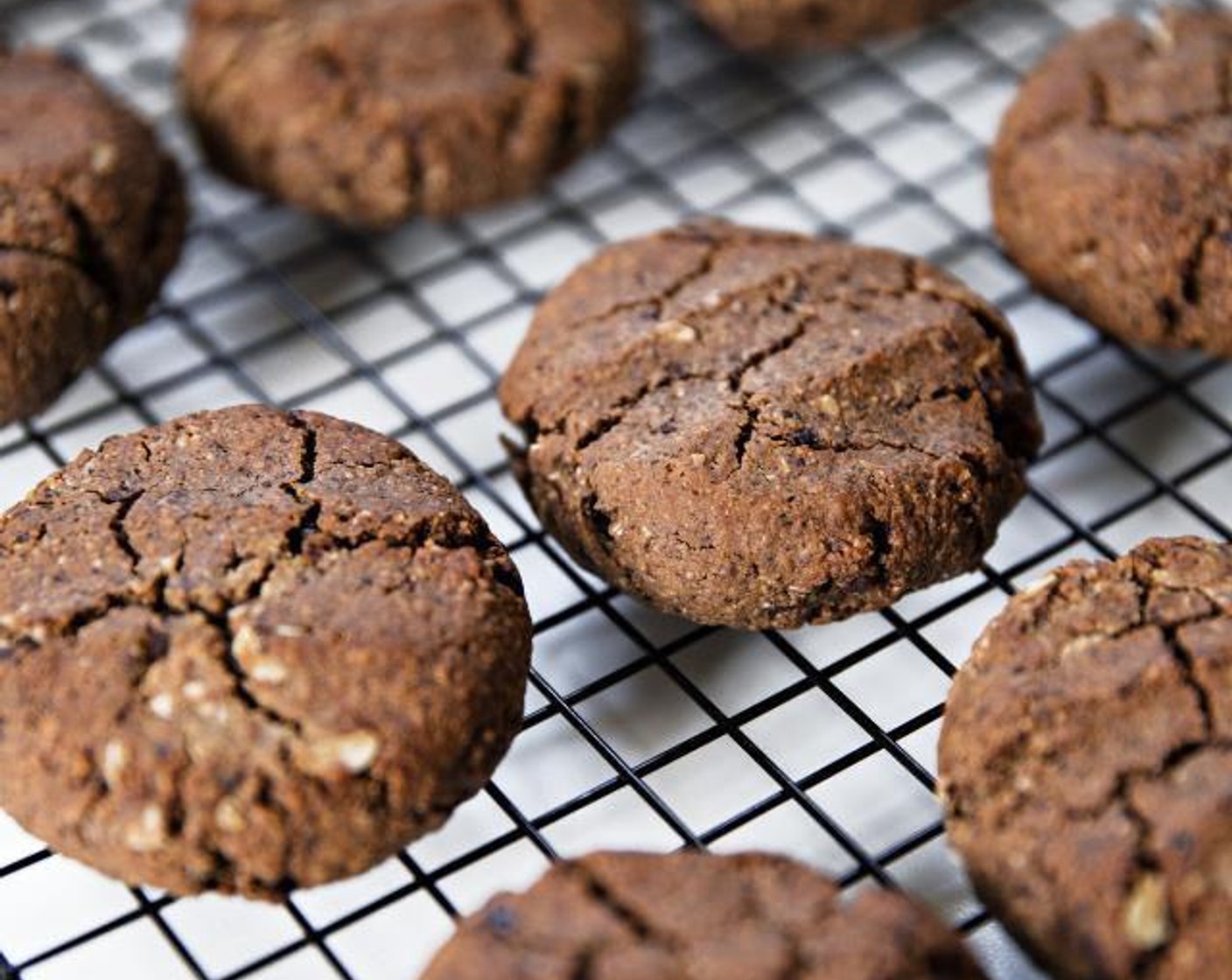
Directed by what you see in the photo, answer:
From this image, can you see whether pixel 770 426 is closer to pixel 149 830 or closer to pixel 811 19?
pixel 149 830

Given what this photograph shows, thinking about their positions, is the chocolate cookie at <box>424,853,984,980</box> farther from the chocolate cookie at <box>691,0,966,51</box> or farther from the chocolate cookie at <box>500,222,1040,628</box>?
the chocolate cookie at <box>691,0,966,51</box>

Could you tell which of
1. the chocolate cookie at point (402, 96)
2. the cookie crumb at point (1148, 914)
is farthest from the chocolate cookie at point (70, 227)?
the cookie crumb at point (1148, 914)

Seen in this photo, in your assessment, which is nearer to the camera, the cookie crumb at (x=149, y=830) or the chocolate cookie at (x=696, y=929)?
the chocolate cookie at (x=696, y=929)

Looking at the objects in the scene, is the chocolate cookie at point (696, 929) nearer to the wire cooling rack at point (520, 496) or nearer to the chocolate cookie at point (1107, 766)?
the chocolate cookie at point (1107, 766)

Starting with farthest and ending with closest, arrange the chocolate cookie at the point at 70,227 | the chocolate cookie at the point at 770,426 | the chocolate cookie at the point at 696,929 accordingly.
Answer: the chocolate cookie at the point at 70,227 < the chocolate cookie at the point at 770,426 < the chocolate cookie at the point at 696,929

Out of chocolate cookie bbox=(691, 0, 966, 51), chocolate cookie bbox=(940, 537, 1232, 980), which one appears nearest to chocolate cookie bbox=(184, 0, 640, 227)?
chocolate cookie bbox=(691, 0, 966, 51)

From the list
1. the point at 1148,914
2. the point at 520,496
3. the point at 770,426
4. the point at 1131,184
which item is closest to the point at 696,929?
the point at 1148,914
